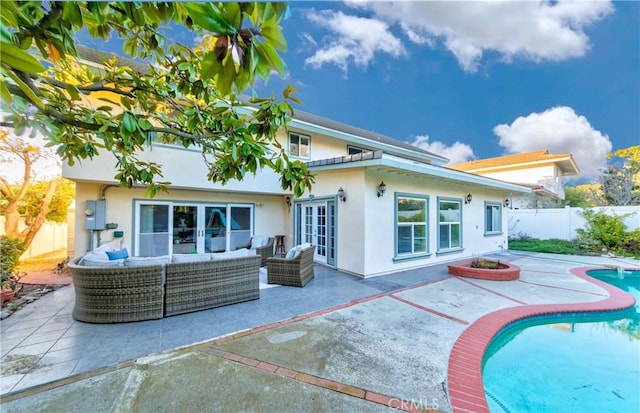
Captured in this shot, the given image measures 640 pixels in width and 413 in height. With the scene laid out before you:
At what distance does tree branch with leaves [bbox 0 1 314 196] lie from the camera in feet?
3.63

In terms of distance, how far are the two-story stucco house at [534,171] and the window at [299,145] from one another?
53.9 ft

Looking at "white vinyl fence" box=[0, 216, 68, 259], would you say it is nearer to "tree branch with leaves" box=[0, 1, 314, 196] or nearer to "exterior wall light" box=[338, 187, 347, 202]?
"tree branch with leaves" box=[0, 1, 314, 196]

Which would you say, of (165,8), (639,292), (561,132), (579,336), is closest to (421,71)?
(579,336)

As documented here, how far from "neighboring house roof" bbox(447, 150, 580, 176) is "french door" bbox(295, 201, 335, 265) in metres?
22.3

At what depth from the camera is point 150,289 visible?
4.48 metres

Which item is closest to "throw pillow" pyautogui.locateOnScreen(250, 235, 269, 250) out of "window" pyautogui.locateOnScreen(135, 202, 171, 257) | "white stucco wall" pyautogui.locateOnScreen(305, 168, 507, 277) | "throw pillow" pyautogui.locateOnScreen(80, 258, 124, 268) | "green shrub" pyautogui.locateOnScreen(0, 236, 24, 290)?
"white stucco wall" pyautogui.locateOnScreen(305, 168, 507, 277)

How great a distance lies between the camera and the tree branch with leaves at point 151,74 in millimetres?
1106

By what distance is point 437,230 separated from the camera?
9.61m

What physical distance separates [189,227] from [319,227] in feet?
15.7

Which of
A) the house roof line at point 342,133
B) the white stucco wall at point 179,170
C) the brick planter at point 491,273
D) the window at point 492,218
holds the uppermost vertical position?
the house roof line at point 342,133

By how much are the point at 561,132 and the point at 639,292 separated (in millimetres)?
15479

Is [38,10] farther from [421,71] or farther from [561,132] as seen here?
[561,132]

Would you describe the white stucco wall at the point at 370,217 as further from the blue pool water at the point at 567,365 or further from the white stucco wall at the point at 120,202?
the white stucco wall at the point at 120,202

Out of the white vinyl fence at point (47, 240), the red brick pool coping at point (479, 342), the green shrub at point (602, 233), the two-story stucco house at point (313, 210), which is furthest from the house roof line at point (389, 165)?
the white vinyl fence at point (47, 240)
